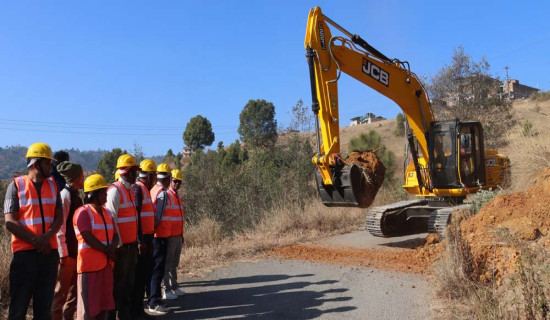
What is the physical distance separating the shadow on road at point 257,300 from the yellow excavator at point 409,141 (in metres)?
2.03

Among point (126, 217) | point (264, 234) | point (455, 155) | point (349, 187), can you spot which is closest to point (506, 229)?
point (349, 187)

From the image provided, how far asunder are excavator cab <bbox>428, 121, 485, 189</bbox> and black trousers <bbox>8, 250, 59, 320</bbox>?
8078 millimetres

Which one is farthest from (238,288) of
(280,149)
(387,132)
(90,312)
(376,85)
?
(387,132)

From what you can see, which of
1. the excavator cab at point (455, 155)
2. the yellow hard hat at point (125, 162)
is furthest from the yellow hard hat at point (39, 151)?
the excavator cab at point (455, 155)

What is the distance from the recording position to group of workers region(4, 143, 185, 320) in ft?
14.2

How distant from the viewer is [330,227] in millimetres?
12133

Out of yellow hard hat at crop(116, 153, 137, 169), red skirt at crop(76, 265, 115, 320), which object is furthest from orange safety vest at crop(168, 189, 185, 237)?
red skirt at crop(76, 265, 115, 320)

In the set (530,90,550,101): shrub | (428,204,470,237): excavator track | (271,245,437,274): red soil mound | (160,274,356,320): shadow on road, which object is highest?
(530,90,550,101): shrub

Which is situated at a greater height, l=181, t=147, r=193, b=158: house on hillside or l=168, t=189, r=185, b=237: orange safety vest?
l=181, t=147, r=193, b=158: house on hillside

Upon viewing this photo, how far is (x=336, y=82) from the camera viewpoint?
338 inches

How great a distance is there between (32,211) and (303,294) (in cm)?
365

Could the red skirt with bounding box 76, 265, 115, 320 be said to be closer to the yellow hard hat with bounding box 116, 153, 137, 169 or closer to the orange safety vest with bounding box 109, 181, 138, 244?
the orange safety vest with bounding box 109, 181, 138, 244

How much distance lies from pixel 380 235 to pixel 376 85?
10.7 ft

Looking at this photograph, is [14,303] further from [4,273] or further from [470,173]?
[470,173]
